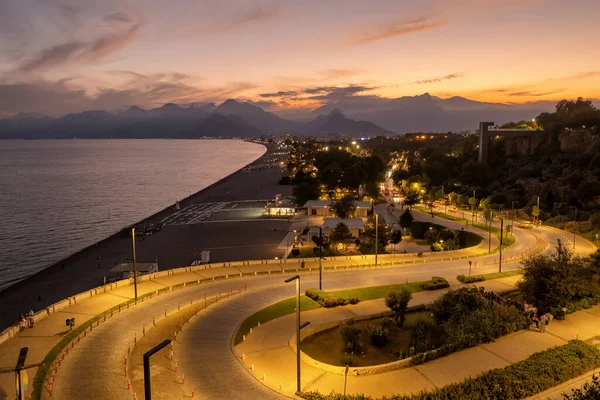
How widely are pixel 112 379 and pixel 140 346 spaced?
10.4 feet

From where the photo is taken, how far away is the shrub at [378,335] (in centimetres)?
2085

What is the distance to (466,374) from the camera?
699 inches

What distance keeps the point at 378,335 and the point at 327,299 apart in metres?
5.31

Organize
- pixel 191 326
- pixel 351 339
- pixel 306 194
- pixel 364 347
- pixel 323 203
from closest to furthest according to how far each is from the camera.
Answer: pixel 351 339 < pixel 364 347 < pixel 191 326 < pixel 323 203 < pixel 306 194

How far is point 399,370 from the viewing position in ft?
Result: 60.1

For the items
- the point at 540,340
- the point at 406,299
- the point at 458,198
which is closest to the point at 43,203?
the point at 458,198

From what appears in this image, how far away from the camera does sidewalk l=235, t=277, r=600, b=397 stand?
17.0 m

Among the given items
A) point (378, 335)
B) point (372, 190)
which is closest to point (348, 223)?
point (372, 190)

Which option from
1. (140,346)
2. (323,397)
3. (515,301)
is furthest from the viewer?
(515,301)

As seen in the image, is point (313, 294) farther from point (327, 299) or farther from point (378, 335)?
point (378, 335)

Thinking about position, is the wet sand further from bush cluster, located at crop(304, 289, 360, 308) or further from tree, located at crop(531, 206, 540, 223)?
tree, located at crop(531, 206, 540, 223)

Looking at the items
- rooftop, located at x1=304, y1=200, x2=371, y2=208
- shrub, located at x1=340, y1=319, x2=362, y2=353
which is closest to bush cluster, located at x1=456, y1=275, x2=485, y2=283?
shrub, located at x1=340, y1=319, x2=362, y2=353

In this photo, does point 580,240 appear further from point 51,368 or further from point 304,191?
point 51,368

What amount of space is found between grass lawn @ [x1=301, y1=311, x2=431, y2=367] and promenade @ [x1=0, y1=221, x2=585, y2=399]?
3873 mm
